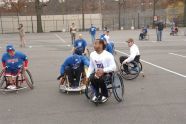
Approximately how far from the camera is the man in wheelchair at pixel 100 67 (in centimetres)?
713

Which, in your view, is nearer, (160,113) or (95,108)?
(160,113)

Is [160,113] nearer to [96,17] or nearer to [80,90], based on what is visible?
[80,90]

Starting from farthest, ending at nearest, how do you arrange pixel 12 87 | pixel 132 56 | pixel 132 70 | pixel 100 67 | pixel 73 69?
pixel 132 70, pixel 132 56, pixel 12 87, pixel 73 69, pixel 100 67

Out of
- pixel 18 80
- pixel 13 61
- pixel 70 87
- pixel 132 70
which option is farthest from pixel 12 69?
pixel 132 70

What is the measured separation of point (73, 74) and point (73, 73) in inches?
1.1

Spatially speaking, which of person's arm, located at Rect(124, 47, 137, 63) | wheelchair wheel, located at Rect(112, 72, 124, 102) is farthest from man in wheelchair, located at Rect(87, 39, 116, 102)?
person's arm, located at Rect(124, 47, 137, 63)

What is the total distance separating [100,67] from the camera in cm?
725

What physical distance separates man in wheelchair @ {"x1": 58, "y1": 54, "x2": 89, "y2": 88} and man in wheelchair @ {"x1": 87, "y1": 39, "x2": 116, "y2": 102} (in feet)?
4.40

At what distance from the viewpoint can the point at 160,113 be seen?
666 cm

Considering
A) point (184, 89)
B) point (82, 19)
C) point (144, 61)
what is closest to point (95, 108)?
point (184, 89)

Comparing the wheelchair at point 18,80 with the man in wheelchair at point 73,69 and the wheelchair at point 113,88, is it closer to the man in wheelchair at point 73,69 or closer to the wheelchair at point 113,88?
the man in wheelchair at point 73,69

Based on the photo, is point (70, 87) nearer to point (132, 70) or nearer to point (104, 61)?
point (104, 61)

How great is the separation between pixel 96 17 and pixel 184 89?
144 feet

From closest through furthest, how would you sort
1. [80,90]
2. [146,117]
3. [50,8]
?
[146,117] → [80,90] → [50,8]
